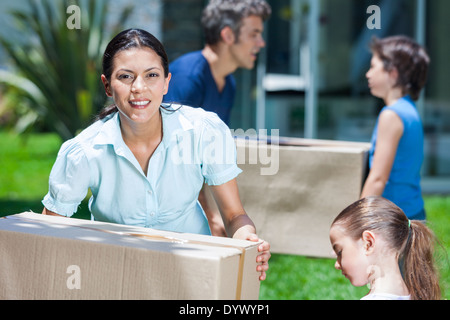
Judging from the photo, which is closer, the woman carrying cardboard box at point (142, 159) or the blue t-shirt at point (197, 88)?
the woman carrying cardboard box at point (142, 159)

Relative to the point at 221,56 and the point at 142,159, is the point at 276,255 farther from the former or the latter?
the point at 142,159

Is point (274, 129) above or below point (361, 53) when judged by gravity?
below

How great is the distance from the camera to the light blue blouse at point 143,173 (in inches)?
83.4

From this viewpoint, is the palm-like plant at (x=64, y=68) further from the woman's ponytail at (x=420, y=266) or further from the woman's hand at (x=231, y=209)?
the woman's ponytail at (x=420, y=266)

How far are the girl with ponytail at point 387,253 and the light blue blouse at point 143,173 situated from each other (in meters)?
0.46

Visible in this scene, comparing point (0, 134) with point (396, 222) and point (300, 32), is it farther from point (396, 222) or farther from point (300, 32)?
point (396, 222)

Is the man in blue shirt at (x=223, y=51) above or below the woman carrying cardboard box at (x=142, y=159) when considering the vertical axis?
above

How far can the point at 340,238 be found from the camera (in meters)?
2.12

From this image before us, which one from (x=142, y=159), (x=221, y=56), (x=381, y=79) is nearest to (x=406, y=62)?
(x=381, y=79)

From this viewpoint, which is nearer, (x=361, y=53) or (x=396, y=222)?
(x=396, y=222)

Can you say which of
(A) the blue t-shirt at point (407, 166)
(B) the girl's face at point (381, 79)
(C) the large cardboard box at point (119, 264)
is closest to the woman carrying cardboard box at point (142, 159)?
(C) the large cardboard box at point (119, 264)

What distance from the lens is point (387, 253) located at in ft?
6.66

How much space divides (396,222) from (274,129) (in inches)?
203
